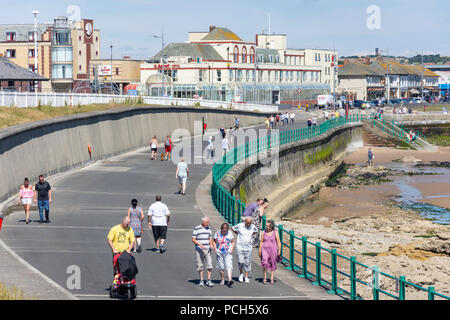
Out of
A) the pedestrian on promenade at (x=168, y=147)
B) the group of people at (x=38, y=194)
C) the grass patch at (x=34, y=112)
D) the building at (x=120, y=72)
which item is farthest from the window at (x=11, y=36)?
the group of people at (x=38, y=194)

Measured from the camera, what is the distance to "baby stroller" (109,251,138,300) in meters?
14.4

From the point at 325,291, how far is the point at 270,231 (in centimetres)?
180

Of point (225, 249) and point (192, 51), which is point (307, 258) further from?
point (192, 51)

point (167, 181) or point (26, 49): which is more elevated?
point (26, 49)

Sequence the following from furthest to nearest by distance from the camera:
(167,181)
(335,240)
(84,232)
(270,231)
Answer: (167,181)
(335,240)
(84,232)
(270,231)

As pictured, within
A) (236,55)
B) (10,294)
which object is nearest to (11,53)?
(236,55)

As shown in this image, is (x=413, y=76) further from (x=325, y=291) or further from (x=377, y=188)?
(x=325, y=291)

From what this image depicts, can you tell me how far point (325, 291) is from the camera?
17.1 metres

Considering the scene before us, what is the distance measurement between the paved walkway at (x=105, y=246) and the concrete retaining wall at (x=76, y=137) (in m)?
1.32

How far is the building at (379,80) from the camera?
153 m

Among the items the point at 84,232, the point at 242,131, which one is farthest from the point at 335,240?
the point at 242,131

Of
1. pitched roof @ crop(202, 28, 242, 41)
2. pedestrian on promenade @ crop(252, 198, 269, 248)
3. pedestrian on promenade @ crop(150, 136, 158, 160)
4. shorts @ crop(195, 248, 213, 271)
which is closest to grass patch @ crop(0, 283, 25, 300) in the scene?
shorts @ crop(195, 248, 213, 271)
